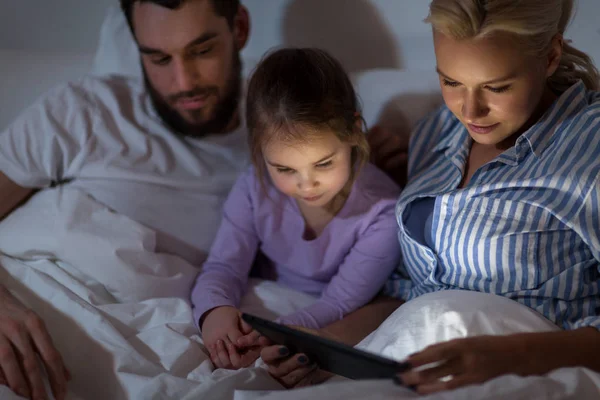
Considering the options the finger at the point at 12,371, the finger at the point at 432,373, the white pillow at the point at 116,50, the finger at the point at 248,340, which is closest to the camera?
the finger at the point at 432,373

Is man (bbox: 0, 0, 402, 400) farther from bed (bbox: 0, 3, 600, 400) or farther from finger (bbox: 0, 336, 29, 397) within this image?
finger (bbox: 0, 336, 29, 397)

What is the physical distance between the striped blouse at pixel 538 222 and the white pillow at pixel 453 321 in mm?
66

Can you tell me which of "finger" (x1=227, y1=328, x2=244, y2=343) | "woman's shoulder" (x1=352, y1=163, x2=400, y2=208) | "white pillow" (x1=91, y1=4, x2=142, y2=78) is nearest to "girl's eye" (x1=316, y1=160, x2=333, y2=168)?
"woman's shoulder" (x1=352, y1=163, x2=400, y2=208)

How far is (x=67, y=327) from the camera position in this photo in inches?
42.4

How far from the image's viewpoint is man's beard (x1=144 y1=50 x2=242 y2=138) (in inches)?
55.2

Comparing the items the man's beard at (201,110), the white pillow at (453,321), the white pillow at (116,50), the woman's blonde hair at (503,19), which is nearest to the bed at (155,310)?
the white pillow at (453,321)

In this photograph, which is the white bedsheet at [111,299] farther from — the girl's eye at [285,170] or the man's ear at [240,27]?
the man's ear at [240,27]

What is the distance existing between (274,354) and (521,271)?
401 millimetres

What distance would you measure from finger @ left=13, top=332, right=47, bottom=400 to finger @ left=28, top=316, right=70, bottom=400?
1 cm

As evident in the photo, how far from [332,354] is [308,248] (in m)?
0.42

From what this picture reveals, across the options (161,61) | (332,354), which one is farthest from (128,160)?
(332,354)

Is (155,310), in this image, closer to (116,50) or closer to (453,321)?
(453,321)

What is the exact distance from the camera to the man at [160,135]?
132cm

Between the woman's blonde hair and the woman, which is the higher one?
the woman's blonde hair
